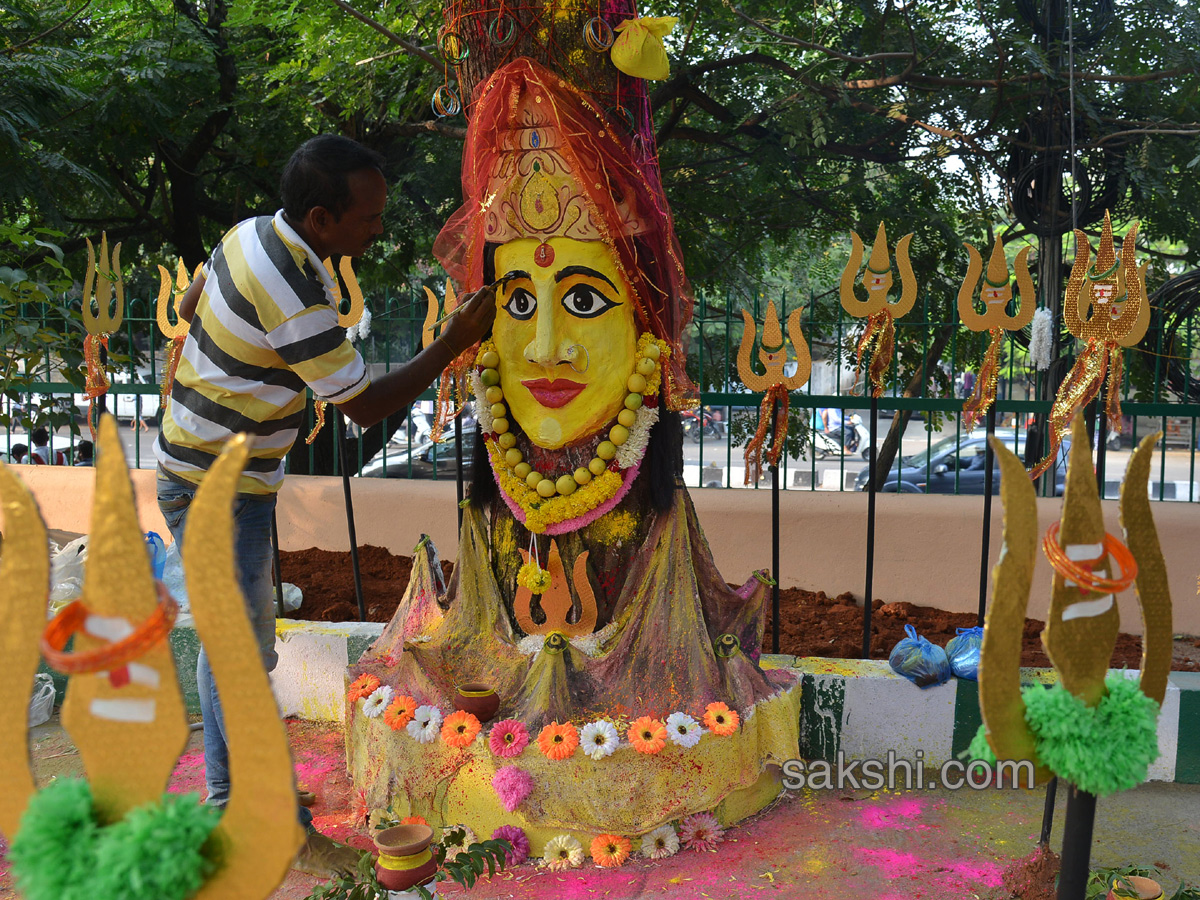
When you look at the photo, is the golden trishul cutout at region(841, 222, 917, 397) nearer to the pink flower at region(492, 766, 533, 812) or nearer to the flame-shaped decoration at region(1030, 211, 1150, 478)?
the flame-shaped decoration at region(1030, 211, 1150, 478)

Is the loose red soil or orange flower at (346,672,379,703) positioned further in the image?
the loose red soil

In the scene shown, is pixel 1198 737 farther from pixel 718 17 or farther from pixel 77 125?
pixel 77 125

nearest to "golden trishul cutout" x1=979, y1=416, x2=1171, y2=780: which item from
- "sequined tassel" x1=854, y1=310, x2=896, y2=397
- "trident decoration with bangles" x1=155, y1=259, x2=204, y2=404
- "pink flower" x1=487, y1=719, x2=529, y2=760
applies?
"pink flower" x1=487, y1=719, x2=529, y2=760

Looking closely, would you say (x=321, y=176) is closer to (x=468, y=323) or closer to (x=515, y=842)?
(x=468, y=323)

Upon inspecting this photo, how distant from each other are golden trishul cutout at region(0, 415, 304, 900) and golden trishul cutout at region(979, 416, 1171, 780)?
982 millimetres

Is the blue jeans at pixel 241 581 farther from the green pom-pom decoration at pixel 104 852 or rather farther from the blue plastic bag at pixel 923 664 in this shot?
the blue plastic bag at pixel 923 664

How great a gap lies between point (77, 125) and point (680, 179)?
379cm

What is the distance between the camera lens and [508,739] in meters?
2.78

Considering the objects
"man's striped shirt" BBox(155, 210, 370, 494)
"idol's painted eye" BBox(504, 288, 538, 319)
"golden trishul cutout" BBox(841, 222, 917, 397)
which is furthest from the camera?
"golden trishul cutout" BBox(841, 222, 917, 397)

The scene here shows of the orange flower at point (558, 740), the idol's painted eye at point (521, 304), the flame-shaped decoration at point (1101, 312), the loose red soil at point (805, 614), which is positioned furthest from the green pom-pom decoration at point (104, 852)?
the loose red soil at point (805, 614)

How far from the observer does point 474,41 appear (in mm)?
3018

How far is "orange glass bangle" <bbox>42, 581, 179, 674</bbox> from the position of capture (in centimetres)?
111

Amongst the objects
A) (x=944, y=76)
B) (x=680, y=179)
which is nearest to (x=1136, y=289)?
(x=944, y=76)

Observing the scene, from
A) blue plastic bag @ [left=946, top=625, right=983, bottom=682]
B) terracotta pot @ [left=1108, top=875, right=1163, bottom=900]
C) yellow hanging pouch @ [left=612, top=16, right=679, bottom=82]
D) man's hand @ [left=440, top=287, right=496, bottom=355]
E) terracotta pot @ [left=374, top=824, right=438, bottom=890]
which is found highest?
yellow hanging pouch @ [left=612, top=16, right=679, bottom=82]
